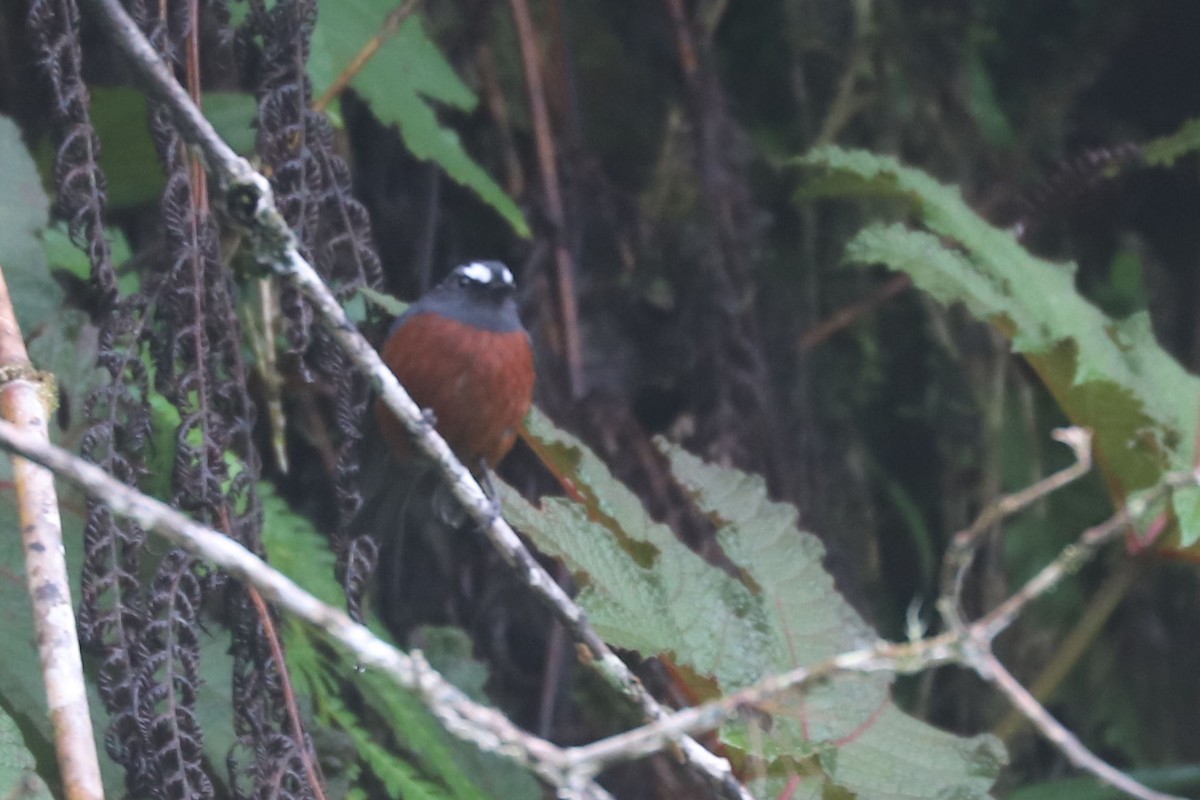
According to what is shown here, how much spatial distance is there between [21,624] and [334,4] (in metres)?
1.65

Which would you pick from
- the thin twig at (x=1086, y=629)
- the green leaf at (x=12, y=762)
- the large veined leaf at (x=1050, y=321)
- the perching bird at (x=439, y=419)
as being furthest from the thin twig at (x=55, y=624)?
the thin twig at (x=1086, y=629)

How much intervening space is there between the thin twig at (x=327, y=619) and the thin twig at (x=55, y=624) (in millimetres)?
353

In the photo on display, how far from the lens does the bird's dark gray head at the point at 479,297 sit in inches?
143

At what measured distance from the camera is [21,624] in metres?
2.43

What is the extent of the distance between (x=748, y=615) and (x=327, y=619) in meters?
1.41

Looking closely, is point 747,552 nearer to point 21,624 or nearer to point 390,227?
point 21,624

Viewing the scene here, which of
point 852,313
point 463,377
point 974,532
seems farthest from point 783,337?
point 974,532

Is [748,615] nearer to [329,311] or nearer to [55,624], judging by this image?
[329,311]

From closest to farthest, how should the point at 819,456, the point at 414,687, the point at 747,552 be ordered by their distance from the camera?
the point at 414,687 < the point at 747,552 < the point at 819,456

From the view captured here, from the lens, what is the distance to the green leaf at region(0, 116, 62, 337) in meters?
2.71

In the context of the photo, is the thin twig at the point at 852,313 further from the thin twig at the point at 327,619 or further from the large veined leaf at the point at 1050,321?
the thin twig at the point at 327,619

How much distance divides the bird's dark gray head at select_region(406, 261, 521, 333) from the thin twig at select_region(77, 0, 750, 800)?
1478 millimetres

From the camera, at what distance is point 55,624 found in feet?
5.62

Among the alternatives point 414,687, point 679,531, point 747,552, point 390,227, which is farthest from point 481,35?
point 414,687
